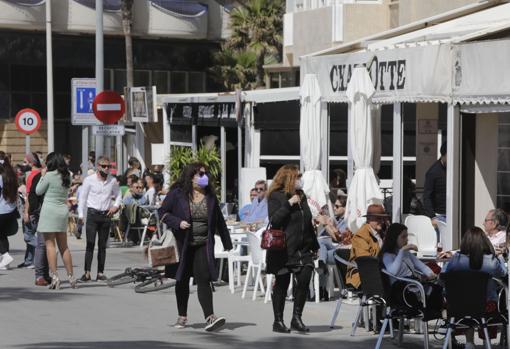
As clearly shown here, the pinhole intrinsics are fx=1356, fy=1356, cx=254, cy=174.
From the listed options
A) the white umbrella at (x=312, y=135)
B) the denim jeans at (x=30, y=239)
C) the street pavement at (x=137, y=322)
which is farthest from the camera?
the denim jeans at (x=30, y=239)

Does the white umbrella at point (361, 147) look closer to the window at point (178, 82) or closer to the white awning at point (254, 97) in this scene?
the white awning at point (254, 97)

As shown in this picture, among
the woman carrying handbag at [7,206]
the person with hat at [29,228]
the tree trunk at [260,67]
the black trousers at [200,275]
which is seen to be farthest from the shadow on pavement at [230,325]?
the tree trunk at [260,67]

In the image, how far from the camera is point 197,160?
3019cm

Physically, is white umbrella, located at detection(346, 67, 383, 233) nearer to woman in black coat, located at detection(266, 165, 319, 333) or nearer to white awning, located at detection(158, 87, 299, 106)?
woman in black coat, located at detection(266, 165, 319, 333)

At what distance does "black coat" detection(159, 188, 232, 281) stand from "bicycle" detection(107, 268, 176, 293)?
12.9 ft

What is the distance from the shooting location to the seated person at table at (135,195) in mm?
27322

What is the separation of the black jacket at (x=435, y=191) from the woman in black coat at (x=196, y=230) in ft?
16.7

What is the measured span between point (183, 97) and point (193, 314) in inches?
708

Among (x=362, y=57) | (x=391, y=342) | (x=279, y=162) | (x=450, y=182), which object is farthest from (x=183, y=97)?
(x=391, y=342)

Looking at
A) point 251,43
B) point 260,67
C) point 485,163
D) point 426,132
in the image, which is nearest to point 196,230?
point 485,163

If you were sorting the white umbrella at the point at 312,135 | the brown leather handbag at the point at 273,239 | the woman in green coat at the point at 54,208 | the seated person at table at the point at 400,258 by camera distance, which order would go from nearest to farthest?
1. the seated person at table at the point at 400,258
2. the brown leather handbag at the point at 273,239
3. the woman in green coat at the point at 54,208
4. the white umbrella at the point at 312,135

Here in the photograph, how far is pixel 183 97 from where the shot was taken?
110 feet

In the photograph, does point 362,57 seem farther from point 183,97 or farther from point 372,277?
point 183,97

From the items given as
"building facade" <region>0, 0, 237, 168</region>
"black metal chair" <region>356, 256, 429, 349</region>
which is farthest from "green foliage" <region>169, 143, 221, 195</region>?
"building facade" <region>0, 0, 237, 168</region>
